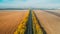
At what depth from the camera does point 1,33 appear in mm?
4316

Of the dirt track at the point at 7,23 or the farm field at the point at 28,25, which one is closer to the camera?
the farm field at the point at 28,25

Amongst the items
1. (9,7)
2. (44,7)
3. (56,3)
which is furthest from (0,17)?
(56,3)

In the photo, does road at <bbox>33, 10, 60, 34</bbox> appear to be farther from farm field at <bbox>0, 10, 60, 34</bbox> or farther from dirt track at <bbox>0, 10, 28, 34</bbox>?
dirt track at <bbox>0, 10, 28, 34</bbox>

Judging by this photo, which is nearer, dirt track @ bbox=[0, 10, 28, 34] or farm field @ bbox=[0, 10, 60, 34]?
farm field @ bbox=[0, 10, 60, 34]

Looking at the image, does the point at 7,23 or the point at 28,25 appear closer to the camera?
the point at 28,25

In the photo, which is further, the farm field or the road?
the road

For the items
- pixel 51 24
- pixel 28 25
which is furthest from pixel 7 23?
pixel 51 24

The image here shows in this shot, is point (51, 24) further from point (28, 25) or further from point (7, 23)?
point (7, 23)

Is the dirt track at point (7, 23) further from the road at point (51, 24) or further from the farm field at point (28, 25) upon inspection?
the road at point (51, 24)

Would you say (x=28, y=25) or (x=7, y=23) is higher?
(x=28, y=25)

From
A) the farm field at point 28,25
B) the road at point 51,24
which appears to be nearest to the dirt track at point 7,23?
the farm field at point 28,25

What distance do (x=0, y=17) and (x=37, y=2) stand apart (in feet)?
3.93

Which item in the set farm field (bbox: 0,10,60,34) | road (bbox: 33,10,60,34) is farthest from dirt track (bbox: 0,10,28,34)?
road (bbox: 33,10,60,34)

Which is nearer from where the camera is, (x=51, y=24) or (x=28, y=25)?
(x=28, y=25)
